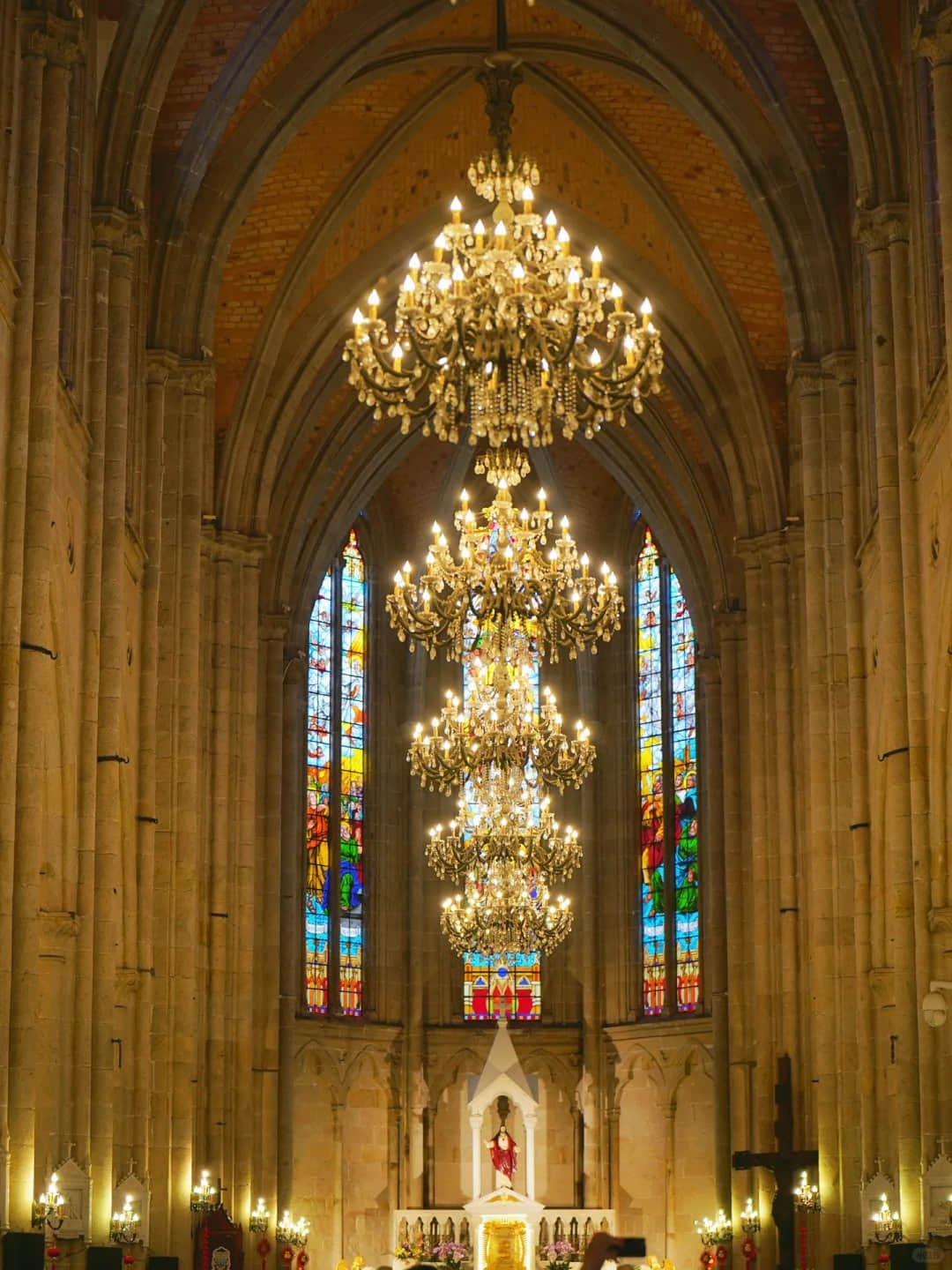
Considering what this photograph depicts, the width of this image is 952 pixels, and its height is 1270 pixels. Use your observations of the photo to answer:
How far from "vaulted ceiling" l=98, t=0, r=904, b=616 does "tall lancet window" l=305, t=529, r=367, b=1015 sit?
11.5 ft

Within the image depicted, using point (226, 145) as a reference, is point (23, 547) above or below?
below

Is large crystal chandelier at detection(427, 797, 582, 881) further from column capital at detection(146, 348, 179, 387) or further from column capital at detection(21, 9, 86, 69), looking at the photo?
column capital at detection(21, 9, 86, 69)

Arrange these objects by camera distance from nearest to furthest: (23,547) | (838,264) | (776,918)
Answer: (23,547)
(838,264)
(776,918)

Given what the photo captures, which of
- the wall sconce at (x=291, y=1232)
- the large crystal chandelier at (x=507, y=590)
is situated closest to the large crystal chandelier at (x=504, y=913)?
the wall sconce at (x=291, y=1232)

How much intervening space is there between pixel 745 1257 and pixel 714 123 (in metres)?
15.3

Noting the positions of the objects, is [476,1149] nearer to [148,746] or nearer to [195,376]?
[148,746]

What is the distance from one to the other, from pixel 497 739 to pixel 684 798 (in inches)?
555

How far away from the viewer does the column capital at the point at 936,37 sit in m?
19.1

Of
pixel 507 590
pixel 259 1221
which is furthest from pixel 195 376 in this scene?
pixel 259 1221

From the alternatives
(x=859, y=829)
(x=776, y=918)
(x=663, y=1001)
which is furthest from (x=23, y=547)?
(x=663, y=1001)

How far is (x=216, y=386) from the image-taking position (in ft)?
102

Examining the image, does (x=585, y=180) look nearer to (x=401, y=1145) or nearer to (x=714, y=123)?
(x=714, y=123)

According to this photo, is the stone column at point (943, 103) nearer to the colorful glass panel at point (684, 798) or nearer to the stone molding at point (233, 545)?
the stone molding at point (233, 545)

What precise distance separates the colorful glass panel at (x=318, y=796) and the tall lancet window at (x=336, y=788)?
2cm
